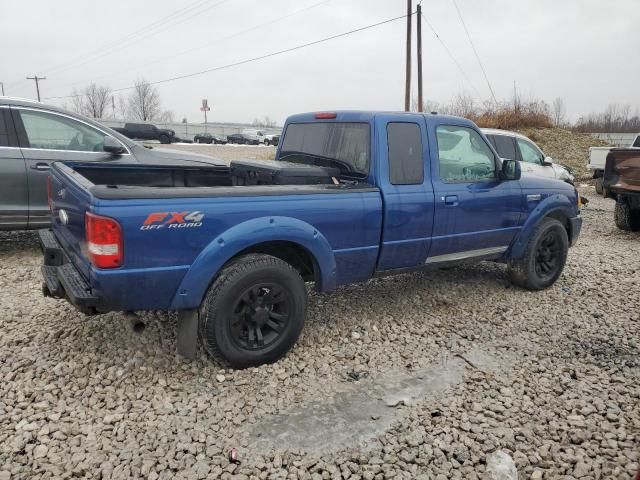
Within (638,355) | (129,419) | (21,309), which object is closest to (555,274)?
(638,355)

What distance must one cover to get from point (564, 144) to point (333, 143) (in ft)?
82.0

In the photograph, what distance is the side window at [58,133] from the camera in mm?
5836

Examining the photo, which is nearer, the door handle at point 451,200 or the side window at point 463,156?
the door handle at point 451,200

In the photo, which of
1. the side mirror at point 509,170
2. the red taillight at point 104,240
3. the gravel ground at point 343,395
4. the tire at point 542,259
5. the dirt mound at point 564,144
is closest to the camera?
the gravel ground at point 343,395

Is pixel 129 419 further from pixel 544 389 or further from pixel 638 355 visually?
pixel 638 355

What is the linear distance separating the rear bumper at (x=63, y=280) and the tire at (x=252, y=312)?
27.0 inches

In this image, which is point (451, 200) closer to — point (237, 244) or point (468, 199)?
point (468, 199)

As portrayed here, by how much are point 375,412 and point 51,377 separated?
6.99ft

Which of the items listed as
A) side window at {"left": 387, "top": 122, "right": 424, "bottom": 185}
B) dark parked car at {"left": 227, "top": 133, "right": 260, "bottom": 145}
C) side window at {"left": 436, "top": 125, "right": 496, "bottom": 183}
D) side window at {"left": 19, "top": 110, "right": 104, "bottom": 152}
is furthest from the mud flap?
dark parked car at {"left": 227, "top": 133, "right": 260, "bottom": 145}

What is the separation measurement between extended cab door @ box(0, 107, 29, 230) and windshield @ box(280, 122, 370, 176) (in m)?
3.04

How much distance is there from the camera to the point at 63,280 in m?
3.30

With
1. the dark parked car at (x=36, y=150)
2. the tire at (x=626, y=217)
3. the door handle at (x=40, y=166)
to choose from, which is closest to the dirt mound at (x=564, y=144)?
the tire at (x=626, y=217)

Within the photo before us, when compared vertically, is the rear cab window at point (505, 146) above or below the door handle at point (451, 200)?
above

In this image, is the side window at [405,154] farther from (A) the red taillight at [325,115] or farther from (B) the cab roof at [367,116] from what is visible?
(A) the red taillight at [325,115]
